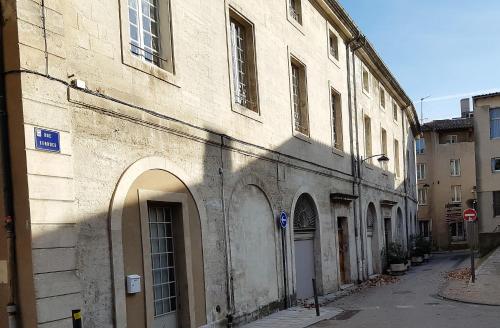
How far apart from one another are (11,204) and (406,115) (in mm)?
30838

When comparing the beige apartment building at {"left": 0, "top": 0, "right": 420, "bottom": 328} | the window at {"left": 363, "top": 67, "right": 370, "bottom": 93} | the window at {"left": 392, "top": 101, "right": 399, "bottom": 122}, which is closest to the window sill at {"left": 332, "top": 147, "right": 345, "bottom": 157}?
the beige apartment building at {"left": 0, "top": 0, "right": 420, "bottom": 328}

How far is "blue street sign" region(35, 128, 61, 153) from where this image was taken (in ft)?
20.8

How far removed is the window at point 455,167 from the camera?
45.1m

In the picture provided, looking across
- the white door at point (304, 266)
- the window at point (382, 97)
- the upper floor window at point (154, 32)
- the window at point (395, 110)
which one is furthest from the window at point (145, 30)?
the window at point (395, 110)

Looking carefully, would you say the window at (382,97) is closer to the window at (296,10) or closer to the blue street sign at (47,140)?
the window at (296,10)

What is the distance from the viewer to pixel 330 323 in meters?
11.6

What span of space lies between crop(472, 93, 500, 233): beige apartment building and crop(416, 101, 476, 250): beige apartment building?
13.7 metres

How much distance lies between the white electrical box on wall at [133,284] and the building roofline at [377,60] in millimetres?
12655

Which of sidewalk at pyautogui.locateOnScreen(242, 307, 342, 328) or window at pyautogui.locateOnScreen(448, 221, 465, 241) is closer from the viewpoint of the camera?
sidewalk at pyautogui.locateOnScreen(242, 307, 342, 328)

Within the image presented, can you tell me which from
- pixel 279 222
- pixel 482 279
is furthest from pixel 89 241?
pixel 482 279

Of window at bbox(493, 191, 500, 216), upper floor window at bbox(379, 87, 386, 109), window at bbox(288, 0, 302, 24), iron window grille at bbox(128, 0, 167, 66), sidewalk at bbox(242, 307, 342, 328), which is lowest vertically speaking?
sidewalk at bbox(242, 307, 342, 328)

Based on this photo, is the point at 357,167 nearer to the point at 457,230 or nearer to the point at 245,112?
the point at 245,112

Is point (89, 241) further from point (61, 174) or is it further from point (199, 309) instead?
point (199, 309)

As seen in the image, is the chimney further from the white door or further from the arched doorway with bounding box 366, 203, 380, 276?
the white door
